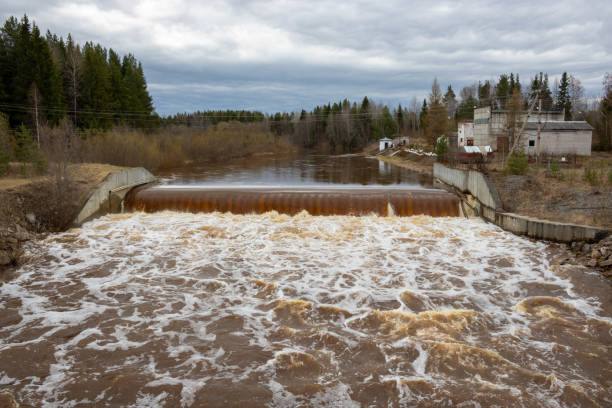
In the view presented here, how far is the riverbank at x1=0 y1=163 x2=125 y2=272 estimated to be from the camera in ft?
43.5

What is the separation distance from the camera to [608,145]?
37.2m

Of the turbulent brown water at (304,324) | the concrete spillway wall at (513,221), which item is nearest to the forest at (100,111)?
the turbulent brown water at (304,324)

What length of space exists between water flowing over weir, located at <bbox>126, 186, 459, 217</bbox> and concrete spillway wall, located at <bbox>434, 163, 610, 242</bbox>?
3.60 ft

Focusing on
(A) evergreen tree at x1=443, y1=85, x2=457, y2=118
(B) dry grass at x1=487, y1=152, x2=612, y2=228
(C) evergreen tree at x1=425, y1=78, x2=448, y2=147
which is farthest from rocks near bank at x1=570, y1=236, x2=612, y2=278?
(A) evergreen tree at x1=443, y1=85, x2=457, y2=118

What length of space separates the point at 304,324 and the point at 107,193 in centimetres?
1258

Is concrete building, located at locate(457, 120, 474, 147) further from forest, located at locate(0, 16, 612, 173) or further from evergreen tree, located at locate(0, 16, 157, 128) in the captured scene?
evergreen tree, located at locate(0, 16, 157, 128)

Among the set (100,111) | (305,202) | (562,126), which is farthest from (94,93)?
(562,126)

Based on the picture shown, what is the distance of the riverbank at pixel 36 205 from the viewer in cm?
1325

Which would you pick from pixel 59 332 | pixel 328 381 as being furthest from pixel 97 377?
pixel 328 381

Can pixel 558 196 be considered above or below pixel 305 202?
above

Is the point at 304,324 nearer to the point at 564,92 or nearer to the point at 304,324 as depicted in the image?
the point at 304,324

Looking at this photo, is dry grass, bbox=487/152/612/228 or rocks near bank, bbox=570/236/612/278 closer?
rocks near bank, bbox=570/236/612/278

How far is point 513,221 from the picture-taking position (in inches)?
554

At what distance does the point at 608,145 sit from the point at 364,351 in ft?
132
